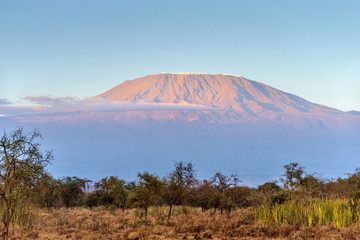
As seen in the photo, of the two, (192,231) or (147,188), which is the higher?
(147,188)

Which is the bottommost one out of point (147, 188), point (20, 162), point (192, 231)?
point (192, 231)

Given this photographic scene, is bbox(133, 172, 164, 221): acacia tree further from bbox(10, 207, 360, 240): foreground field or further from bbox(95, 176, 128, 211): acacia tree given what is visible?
bbox(95, 176, 128, 211): acacia tree

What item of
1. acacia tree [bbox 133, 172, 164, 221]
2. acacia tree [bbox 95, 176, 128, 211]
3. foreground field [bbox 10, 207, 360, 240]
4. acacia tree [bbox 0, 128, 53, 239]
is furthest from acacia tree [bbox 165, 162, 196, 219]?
acacia tree [bbox 0, 128, 53, 239]

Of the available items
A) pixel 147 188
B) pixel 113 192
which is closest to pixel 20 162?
pixel 147 188

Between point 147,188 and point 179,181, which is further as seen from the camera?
point 179,181

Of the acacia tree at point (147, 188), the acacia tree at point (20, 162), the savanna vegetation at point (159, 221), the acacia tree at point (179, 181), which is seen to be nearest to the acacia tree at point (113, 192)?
the savanna vegetation at point (159, 221)

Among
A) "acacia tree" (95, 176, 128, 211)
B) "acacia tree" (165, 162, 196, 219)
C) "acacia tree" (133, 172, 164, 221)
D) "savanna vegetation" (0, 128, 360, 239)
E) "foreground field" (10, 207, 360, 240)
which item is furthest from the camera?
"acacia tree" (95, 176, 128, 211)

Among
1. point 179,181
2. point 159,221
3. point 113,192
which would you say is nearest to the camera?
point 159,221

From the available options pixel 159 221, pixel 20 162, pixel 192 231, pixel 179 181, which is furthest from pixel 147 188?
pixel 20 162

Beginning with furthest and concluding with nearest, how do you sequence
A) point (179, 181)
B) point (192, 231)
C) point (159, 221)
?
point (179, 181) → point (159, 221) → point (192, 231)

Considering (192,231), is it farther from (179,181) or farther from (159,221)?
(179,181)

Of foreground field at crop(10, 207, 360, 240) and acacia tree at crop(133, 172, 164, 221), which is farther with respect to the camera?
acacia tree at crop(133, 172, 164, 221)

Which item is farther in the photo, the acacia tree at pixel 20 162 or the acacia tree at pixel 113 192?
the acacia tree at pixel 113 192

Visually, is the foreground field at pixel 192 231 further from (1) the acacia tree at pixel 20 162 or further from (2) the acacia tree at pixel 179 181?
(1) the acacia tree at pixel 20 162
